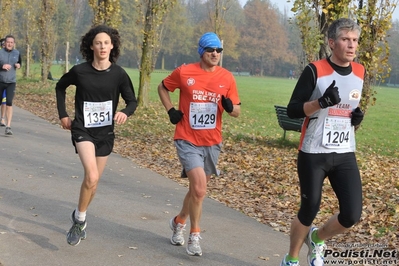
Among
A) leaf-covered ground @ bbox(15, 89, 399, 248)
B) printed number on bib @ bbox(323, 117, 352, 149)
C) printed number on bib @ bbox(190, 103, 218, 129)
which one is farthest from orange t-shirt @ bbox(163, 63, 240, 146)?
leaf-covered ground @ bbox(15, 89, 399, 248)

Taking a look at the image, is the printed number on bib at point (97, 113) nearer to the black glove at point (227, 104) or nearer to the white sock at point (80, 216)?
the white sock at point (80, 216)

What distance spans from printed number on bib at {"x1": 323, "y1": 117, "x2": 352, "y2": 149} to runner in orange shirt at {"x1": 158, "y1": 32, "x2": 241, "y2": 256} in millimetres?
1059

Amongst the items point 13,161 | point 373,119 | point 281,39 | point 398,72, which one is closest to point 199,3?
point 281,39

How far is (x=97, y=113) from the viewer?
6176mm

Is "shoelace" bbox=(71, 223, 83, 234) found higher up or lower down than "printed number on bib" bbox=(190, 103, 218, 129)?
lower down

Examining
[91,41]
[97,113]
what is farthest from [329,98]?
[91,41]

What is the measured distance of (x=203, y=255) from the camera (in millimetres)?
5965

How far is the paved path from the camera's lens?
5.82 metres

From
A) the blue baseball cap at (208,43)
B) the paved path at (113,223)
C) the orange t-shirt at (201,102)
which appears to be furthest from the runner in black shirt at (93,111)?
the blue baseball cap at (208,43)

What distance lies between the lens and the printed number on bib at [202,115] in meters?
6.00

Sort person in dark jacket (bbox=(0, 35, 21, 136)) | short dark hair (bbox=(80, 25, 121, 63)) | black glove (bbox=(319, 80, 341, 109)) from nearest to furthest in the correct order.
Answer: black glove (bbox=(319, 80, 341, 109)) < short dark hair (bbox=(80, 25, 121, 63)) < person in dark jacket (bbox=(0, 35, 21, 136))

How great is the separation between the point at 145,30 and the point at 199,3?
11844 centimetres

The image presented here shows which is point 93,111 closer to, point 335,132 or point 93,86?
point 93,86

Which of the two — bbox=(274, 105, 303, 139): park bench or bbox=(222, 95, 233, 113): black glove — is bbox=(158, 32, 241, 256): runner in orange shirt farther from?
bbox=(274, 105, 303, 139): park bench
